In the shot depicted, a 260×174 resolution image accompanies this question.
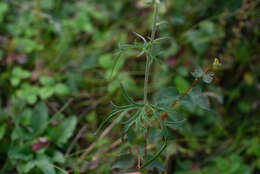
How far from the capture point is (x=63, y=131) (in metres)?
1.70

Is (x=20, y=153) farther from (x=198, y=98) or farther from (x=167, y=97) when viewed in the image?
(x=198, y=98)

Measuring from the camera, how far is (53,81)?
1.92 meters

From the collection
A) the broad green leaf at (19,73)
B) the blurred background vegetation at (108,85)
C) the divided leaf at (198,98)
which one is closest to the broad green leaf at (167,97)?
the divided leaf at (198,98)

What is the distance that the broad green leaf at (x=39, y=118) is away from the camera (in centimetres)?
171

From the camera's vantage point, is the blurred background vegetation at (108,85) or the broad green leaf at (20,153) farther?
the blurred background vegetation at (108,85)

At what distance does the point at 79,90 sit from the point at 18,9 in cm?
106

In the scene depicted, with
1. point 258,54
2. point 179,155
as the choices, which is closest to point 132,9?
point 258,54

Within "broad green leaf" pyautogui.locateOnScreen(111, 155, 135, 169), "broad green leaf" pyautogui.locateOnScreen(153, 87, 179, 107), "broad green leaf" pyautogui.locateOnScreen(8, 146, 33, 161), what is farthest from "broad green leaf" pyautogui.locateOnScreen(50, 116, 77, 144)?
"broad green leaf" pyautogui.locateOnScreen(153, 87, 179, 107)

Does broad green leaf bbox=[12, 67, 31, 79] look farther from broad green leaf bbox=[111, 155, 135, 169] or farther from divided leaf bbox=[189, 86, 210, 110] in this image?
divided leaf bbox=[189, 86, 210, 110]

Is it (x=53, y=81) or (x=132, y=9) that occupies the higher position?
(x=132, y=9)

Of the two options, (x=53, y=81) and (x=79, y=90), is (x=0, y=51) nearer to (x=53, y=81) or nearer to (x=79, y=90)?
(x=53, y=81)

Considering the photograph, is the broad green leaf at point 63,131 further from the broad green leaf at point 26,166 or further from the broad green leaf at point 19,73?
the broad green leaf at point 19,73

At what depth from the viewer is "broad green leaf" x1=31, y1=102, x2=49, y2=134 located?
1.71 metres

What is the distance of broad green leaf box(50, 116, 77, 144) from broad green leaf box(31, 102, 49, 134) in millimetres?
85
